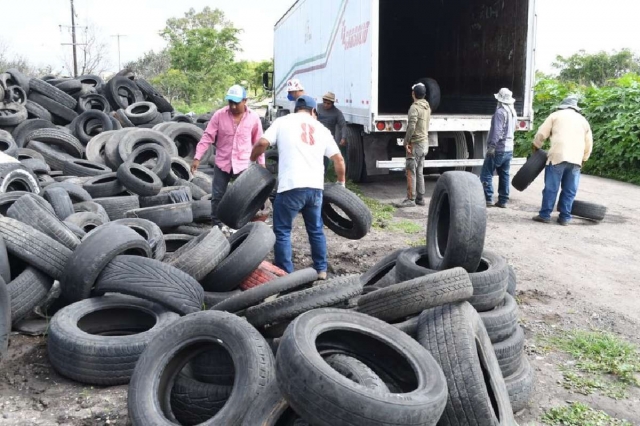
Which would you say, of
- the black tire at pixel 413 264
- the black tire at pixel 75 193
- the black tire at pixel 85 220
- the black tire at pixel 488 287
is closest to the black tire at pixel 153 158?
the black tire at pixel 75 193

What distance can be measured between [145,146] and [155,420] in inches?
254

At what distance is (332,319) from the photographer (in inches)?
132

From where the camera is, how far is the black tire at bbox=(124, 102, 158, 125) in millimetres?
12719

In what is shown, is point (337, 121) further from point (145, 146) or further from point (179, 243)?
point (179, 243)

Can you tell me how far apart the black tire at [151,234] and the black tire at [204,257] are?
1.97 ft

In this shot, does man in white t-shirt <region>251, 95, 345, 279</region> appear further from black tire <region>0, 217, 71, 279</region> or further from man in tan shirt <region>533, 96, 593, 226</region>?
man in tan shirt <region>533, 96, 593, 226</region>

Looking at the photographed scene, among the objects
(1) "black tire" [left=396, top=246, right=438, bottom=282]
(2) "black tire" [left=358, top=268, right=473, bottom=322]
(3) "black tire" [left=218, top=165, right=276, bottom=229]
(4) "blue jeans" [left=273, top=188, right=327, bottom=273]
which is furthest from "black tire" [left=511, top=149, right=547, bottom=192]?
(2) "black tire" [left=358, top=268, right=473, bottom=322]

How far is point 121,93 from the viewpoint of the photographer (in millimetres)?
15023

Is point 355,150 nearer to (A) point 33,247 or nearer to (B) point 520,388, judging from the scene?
(A) point 33,247

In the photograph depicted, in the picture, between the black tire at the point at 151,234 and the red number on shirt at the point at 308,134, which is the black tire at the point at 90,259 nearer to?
the black tire at the point at 151,234

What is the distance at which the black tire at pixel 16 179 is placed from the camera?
22.7ft

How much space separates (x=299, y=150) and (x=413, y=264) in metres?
1.72

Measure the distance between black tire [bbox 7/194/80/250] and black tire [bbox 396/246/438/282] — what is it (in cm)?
281

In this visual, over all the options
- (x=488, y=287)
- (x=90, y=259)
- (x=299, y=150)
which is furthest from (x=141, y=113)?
(x=488, y=287)
